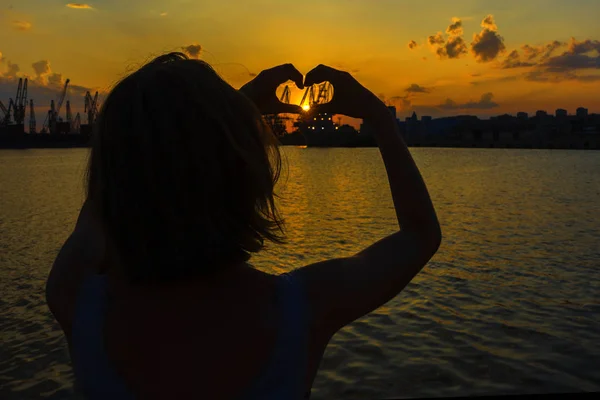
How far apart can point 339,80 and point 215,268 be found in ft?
1.97

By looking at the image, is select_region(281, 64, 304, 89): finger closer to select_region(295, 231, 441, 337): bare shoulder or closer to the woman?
the woman

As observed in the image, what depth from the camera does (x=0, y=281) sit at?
44.7 feet

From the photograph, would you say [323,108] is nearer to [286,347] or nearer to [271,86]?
[271,86]

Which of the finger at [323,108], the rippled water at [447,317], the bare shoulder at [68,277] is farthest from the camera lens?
the rippled water at [447,317]

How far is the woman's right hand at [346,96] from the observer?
150cm

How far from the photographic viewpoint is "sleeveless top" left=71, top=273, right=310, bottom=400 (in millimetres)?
1240

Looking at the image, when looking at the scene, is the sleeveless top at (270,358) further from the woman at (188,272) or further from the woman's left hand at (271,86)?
the woman's left hand at (271,86)

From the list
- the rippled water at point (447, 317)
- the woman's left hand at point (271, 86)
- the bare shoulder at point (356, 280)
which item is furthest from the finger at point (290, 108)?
the bare shoulder at point (356, 280)

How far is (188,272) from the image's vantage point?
1221 mm

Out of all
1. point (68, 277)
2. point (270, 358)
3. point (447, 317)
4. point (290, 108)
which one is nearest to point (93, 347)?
point (68, 277)

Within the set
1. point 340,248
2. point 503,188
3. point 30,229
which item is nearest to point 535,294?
point 340,248

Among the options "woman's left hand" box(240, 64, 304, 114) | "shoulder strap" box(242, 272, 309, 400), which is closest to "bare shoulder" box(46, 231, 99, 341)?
"shoulder strap" box(242, 272, 309, 400)

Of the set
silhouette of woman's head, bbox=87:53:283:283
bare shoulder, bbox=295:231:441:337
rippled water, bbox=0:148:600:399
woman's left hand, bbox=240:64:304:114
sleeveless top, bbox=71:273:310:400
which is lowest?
rippled water, bbox=0:148:600:399

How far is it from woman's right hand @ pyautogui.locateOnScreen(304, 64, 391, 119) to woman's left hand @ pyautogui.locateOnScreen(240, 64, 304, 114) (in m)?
0.05
